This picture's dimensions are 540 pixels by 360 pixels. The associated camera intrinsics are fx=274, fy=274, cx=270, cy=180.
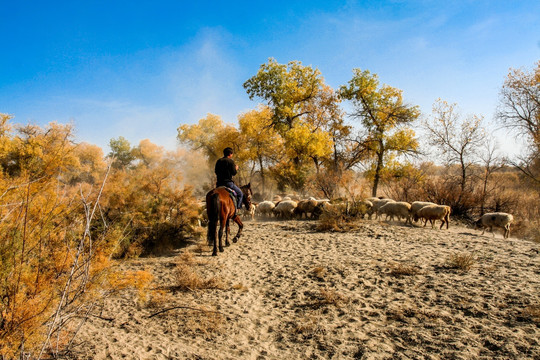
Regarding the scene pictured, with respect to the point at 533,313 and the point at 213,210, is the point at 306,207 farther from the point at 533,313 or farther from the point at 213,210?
the point at 533,313

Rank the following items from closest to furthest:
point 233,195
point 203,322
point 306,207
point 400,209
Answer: point 203,322 < point 233,195 < point 400,209 < point 306,207

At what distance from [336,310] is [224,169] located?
5159 millimetres

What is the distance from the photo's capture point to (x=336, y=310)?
4.34 metres

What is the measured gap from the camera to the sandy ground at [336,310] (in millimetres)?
3326

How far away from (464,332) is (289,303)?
2492mm

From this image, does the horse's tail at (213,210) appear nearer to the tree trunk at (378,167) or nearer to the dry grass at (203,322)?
the dry grass at (203,322)

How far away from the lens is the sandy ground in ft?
10.9

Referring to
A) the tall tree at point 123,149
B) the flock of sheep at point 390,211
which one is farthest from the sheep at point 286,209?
the tall tree at point 123,149

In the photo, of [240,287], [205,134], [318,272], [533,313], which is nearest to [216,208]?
[240,287]

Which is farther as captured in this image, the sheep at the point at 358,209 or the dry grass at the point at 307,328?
the sheep at the point at 358,209

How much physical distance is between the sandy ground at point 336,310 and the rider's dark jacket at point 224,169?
2299mm

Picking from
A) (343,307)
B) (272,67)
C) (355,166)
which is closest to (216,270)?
(343,307)

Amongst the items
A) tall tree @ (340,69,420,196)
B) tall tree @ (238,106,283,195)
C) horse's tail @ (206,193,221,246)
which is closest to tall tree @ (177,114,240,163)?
tall tree @ (238,106,283,195)

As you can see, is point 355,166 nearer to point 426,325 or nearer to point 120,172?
point 120,172
